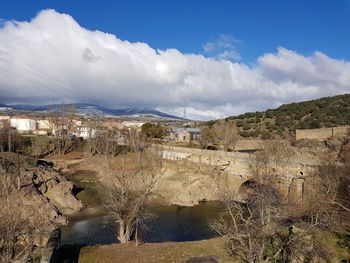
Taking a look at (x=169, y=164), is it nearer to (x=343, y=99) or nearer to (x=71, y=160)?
(x=71, y=160)

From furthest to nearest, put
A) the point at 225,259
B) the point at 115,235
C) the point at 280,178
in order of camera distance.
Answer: the point at 280,178
the point at 115,235
the point at 225,259

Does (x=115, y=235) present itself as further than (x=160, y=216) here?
No

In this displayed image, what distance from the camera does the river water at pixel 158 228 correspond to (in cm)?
2952

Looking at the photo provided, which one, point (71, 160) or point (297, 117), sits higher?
point (297, 117)

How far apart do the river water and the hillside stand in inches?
1333

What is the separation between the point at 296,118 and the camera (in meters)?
78.1

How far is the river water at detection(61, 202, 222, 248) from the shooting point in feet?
96.8

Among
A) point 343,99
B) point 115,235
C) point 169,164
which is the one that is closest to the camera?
point 115,235

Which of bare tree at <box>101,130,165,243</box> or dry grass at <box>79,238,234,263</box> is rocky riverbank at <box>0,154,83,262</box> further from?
dry grass at <box>79,238,234,263</box>

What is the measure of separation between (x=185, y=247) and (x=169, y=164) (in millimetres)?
30725

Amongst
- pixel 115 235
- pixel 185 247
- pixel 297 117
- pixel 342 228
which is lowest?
pixel 115 235

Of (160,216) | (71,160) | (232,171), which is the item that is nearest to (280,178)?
(232,171)

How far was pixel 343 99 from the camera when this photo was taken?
77.3 meters

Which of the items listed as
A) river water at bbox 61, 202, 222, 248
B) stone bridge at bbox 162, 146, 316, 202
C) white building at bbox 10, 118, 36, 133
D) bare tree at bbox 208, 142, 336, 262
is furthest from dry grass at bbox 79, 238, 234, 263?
white building at bbox 10, 118, 36, 133
